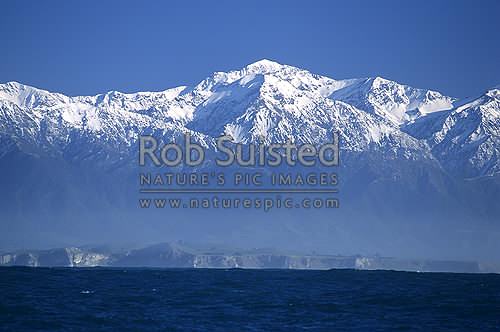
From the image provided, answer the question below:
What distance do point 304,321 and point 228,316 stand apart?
42.5 ft

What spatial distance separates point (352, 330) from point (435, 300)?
53976 mm

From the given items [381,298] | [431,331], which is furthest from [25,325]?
[381,298]

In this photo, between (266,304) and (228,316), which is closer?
(228,316)

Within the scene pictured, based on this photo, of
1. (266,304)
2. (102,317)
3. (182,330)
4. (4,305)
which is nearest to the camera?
(182,330)

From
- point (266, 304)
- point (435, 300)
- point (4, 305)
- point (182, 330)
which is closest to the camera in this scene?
point (182, 330)

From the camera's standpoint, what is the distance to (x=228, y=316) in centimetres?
16062

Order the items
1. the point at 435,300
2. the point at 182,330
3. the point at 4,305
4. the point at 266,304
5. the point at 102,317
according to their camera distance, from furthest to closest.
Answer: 1. the point at 435,300
2. the point at 266,304
3. the point at 4,305
4. the point at 102,317
5. the point at 182,330

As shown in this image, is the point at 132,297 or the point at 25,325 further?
the point at 132,297

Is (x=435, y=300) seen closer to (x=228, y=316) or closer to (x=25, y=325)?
(x=228, y=316)

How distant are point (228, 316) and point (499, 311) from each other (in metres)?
49.1

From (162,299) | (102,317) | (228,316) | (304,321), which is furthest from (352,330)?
(162,299)

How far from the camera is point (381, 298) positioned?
199m

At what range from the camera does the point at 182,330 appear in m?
143

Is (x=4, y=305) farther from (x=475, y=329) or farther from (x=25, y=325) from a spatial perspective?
(x=475, y=329)
